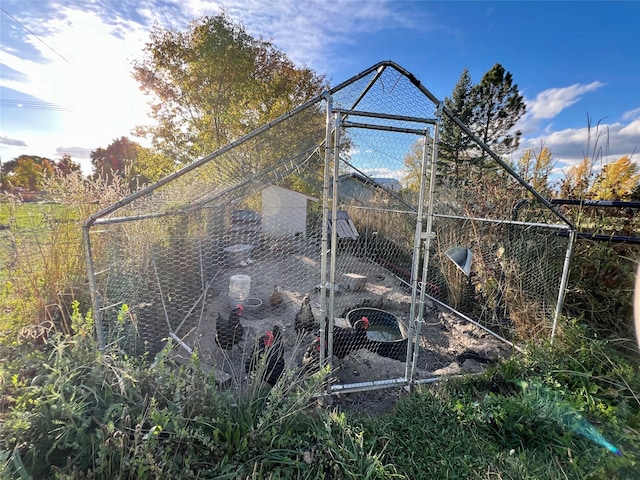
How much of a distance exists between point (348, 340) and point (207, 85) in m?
9.74

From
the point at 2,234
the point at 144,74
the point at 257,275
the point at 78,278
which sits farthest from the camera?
the point at 144,74

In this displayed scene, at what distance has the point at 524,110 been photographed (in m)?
13.9

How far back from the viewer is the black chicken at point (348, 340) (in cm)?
224

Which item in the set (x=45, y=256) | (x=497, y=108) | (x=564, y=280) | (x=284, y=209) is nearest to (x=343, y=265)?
(x=284, y=209)

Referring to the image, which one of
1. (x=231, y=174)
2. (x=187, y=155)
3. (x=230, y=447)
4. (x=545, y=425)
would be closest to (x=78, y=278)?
(x=231, y=174)

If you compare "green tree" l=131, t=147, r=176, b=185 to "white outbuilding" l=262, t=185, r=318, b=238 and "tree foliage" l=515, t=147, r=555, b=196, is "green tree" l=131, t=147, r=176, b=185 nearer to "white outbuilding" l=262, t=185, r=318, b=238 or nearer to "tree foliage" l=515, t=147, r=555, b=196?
"white outbuilding" l=262, t=185, r=318, b=238

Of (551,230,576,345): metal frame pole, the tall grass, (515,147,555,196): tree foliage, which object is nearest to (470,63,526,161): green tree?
(515,147,555,196): tree foliage

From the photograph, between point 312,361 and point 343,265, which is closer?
point 312,361

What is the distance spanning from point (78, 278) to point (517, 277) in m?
4.14

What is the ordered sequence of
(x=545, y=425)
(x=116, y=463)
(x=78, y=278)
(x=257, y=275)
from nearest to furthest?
(x=116, y=463) < (x=545, y=425) < (x=78, y=278) < (x=257, y=275)

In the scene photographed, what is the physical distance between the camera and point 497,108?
1423cm

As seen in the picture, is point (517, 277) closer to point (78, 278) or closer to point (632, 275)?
point (632, 275)

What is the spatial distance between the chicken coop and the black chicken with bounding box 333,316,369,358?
11mm

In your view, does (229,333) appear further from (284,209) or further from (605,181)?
(284,209)
